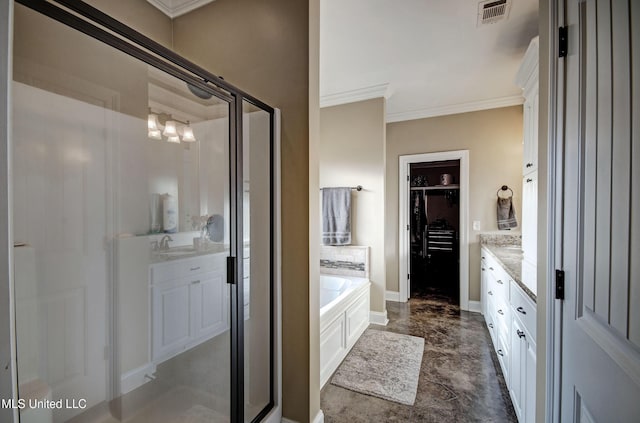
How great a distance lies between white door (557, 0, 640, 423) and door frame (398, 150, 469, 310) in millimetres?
3006

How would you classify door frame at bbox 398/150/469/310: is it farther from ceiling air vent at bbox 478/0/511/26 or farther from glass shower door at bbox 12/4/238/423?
glass shower door at bbox 12/4/238/423

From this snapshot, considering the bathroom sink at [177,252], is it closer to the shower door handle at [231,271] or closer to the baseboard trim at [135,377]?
the shower door handle at [231,271]

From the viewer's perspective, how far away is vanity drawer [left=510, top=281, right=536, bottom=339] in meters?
1.36

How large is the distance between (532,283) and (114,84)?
2508 millimetres

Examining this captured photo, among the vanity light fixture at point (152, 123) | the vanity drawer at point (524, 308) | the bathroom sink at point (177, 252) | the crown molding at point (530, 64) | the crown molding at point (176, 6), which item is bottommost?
the vanity drawer at point (524, 308)

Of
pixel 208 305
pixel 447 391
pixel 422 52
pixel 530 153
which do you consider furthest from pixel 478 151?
pixel 208 305

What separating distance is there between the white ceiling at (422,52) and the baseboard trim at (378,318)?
263 cm

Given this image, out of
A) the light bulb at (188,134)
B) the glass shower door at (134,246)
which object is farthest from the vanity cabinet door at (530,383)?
the light bulb at (188,134)

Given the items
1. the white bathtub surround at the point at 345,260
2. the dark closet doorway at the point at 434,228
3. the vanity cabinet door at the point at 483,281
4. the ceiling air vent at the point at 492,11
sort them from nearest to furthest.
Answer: the ceiling air vent at the point at 492,11 → the vanity cabinet door at the point at 483,281 → the white bathtub surround at the point at 345,260 → the dark closet doorway at the point at 434,228

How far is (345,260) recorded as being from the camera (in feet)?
11.2

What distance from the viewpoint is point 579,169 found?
850mm

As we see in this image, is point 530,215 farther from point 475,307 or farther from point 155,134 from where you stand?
point 155,134

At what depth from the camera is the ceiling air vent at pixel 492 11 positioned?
1.93 m

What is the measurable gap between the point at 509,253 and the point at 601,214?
2407 mm
